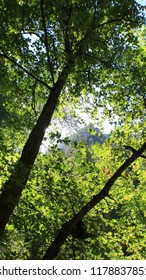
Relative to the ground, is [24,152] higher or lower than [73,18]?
lower

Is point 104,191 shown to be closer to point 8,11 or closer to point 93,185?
point 93,185

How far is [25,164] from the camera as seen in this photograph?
6.19m

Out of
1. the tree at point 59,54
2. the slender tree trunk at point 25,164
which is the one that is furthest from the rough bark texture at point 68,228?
the slender tree trunk at point 25,164

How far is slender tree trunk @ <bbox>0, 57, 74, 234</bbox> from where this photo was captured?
4.93 m

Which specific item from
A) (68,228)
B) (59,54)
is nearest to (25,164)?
(68,228)

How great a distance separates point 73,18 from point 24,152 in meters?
3.68

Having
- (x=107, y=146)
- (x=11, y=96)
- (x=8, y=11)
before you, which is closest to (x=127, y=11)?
(x=8, y=11)

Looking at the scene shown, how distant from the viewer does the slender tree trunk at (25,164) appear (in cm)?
493

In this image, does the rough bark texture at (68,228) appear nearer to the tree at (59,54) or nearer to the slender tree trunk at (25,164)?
the tree at (59,54)

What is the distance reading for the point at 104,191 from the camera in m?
5.77


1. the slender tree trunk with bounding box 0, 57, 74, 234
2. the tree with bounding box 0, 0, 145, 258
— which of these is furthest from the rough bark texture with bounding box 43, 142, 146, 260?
the slender tree trunk with bounding box 0, 57, 74, 234

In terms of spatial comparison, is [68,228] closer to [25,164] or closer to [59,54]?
[25,164]

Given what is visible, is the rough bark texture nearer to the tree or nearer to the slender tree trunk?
the tree
